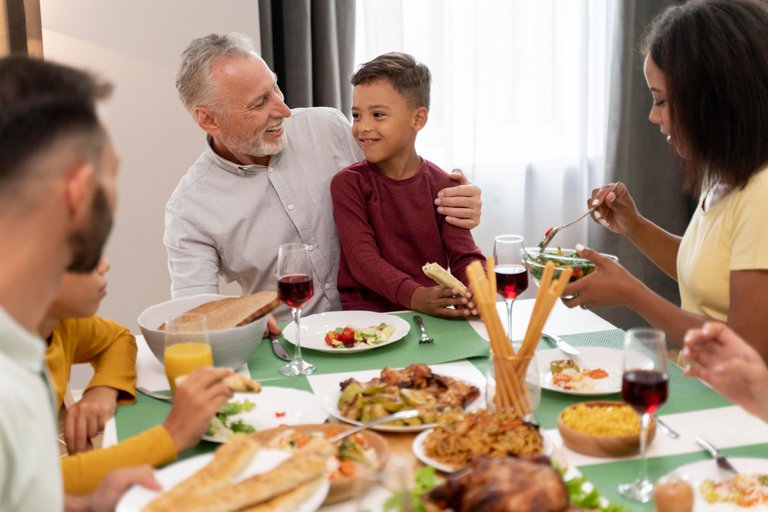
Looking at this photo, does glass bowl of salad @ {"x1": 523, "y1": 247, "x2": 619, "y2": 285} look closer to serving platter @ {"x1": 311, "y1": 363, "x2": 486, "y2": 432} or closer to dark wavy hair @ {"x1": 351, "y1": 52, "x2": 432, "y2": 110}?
serving platter @ {"x1": 311, "y1": 363, "x2": 486, "y2": 432}

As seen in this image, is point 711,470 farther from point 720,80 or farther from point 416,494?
point 720,80

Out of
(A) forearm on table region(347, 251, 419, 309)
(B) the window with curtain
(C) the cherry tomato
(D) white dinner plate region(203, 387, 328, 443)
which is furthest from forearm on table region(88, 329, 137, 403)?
(B) the window with curtain

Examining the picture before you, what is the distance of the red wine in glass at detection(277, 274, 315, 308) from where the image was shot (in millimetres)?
1891

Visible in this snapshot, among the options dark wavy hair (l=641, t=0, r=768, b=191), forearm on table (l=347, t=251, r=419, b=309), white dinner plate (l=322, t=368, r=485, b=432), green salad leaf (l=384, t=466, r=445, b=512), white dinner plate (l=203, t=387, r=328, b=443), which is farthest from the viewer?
forearm on table (l=347, t=251, r=419, b=309)

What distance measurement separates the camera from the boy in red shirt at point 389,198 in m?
2.56

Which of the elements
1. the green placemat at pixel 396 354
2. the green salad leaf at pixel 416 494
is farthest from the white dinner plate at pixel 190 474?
the green placemat at pixel 396 354

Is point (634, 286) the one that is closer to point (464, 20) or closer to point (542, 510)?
point (542, 510)

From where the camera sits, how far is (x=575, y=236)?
426 cm

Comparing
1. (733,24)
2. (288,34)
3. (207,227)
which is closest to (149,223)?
(207,227)

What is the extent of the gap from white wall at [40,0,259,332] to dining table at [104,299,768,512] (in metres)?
1.18

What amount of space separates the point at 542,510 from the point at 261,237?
177 cm

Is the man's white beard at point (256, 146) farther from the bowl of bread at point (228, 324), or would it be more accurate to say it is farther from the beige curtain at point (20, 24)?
the beige curtain at point (20, 24)

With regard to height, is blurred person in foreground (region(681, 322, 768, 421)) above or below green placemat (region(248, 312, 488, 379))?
above

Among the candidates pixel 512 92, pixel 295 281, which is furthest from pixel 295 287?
pixel 512 92
